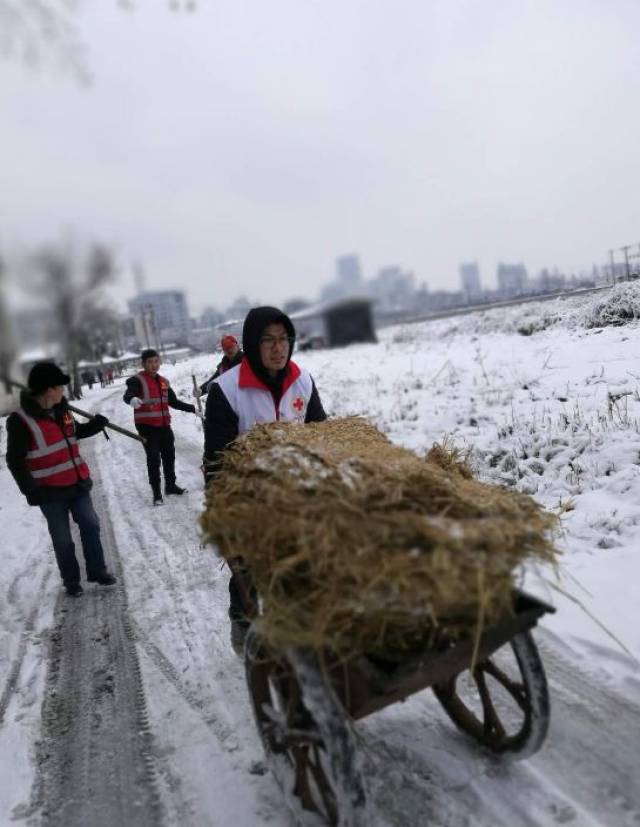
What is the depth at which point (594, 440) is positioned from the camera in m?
5.57

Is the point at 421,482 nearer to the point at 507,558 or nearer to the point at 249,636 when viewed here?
the point at 507,558

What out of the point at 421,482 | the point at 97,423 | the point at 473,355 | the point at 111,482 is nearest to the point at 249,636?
the point at 421,482

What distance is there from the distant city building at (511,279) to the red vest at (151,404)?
14.9 feet

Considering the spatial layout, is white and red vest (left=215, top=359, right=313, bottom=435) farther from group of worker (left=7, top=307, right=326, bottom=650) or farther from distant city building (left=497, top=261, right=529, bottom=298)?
distant city building (left=497, top=261, right=529, bottom=298)

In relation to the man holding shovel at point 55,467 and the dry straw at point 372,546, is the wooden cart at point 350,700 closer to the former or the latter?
the dry straw at point 372,546

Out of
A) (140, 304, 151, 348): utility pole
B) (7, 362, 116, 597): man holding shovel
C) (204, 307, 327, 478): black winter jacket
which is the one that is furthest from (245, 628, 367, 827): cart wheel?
(140, 304, 151, 348): utility pole

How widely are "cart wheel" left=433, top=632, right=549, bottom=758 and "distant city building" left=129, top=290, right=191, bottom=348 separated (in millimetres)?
5419

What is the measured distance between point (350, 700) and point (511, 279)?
6.76m

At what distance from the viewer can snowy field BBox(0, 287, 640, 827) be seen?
2.24 meters

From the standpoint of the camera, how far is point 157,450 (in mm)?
6973

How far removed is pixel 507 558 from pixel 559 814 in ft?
3.95

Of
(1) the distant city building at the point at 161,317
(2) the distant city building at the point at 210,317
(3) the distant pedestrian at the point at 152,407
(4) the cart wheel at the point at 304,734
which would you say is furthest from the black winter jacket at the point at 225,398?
(2) the distant city building at the point at 210,317

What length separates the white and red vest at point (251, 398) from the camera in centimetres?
310

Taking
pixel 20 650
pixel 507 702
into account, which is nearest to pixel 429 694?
pixel 507 702
